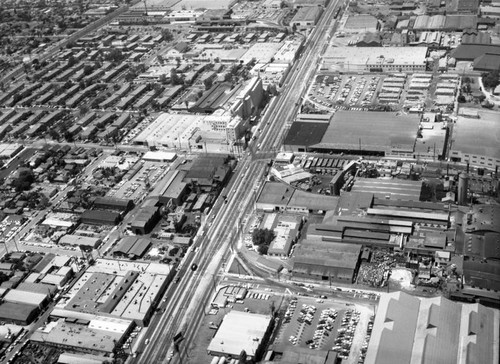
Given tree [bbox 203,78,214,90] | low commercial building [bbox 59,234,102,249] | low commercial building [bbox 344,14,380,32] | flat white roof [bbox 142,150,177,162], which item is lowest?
low commercial building [bbox 59,234,102,249]

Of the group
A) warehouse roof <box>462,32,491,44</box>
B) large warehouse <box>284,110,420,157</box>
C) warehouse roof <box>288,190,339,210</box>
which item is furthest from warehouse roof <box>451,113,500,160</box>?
warehouse roof <box>462,32,491,44</box>

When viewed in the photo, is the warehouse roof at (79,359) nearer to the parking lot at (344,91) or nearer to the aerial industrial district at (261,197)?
the aerial industrial district at (261,197)

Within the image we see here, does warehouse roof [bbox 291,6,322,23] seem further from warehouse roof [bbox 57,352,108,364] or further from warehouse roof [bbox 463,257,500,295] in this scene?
warehouse roof [bbox 57,352,108,364]

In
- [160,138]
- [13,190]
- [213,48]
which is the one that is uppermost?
[213,48]

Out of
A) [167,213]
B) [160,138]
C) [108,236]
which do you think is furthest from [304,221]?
[160,138]

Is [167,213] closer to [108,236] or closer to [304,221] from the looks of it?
[108,236]

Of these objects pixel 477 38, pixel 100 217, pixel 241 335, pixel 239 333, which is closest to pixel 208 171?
pixel 100 217

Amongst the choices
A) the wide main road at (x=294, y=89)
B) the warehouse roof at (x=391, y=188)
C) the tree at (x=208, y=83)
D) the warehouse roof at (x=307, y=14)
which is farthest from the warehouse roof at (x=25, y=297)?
the warehouse roof at (x=307, y=14)
